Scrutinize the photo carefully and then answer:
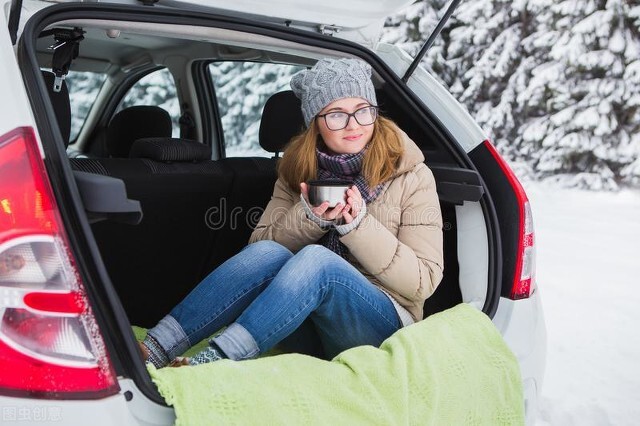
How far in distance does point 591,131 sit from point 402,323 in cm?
807

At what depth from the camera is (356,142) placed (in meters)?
1.98

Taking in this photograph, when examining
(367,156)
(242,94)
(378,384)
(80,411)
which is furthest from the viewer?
(242,94)

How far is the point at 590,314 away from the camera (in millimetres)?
3785

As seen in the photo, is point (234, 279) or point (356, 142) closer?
point (234, 279)

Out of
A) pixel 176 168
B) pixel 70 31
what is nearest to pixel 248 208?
pixel 176 168

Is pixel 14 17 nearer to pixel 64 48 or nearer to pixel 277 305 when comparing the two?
pixel 64 48

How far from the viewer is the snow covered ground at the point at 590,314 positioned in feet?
8.47

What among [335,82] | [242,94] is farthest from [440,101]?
[242,94]

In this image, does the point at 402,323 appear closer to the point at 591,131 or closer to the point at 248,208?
the point at 248,208

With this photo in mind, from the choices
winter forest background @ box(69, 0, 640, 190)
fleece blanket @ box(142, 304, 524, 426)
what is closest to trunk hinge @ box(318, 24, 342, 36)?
fleece blanket @ box(142, 304, 524, 426)

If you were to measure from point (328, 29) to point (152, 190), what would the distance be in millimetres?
823

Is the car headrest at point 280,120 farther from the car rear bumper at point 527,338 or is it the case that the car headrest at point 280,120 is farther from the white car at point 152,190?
the car rear bumper at point 527,338

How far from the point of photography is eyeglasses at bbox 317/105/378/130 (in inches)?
77.2

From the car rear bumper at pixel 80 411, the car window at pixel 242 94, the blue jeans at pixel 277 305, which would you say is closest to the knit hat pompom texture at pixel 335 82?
the blue jeans at pixel 277 305
